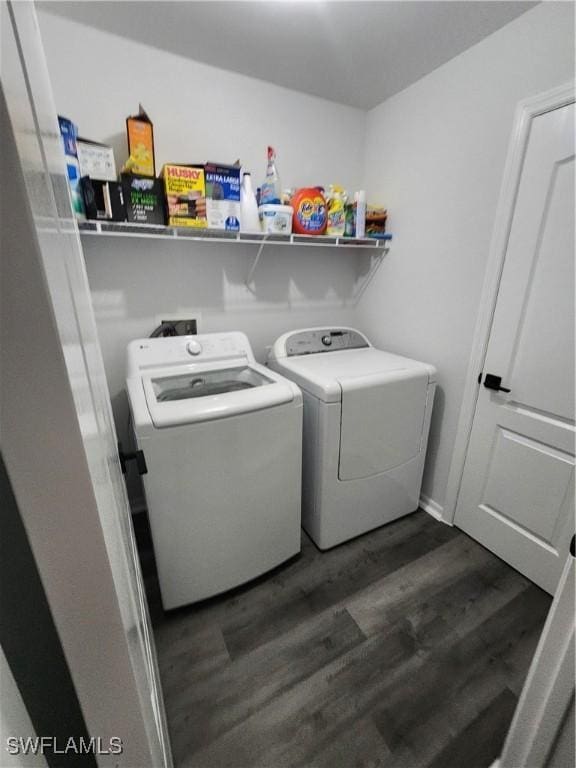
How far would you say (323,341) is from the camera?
212 cm

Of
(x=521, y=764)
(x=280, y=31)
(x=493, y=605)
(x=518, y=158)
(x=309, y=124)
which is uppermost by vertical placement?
(x=280, y=31)

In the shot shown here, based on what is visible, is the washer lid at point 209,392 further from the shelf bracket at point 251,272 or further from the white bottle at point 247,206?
the white bottle at point 247,206

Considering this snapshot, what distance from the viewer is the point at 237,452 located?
4.38 ft

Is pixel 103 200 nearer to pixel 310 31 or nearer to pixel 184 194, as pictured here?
pixel 184 194

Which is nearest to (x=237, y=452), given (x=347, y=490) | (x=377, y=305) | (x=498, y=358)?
(x=347, y=490)

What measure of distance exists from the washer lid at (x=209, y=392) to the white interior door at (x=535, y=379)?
1.12 meters

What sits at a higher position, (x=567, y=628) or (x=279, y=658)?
(x=567, y=628)

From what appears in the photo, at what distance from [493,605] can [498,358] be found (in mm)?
1178

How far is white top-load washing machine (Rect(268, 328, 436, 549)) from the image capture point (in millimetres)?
1580

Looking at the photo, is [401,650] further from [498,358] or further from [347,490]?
[498,358]

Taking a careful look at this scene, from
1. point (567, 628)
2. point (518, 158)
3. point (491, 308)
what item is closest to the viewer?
point (567, 628)

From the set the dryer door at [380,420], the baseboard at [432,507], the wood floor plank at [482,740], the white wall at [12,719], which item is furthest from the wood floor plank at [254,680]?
the white wall at [12,719]

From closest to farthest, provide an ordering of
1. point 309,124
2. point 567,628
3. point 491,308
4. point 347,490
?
point 567,628
point 491,308
point 347,490
point 309,124

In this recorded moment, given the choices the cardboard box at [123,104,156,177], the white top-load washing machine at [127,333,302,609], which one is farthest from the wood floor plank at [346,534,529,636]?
the cardboard box at [123,104,156,177]
